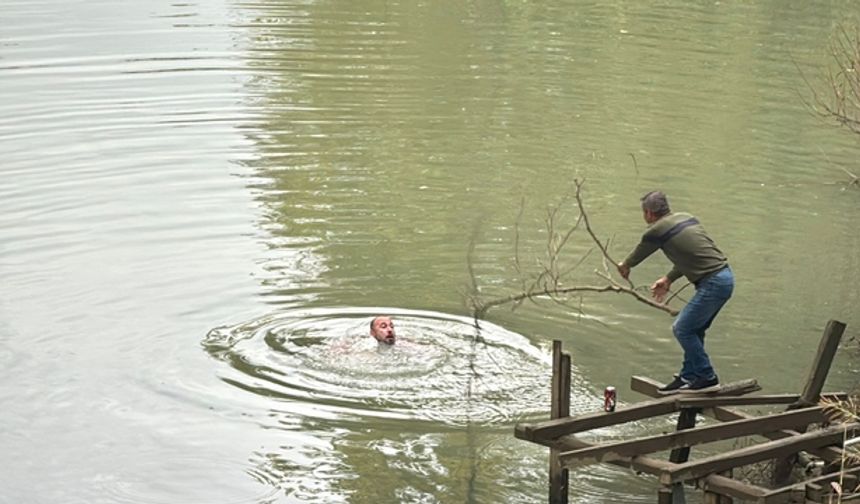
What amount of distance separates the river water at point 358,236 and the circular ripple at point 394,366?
3cm

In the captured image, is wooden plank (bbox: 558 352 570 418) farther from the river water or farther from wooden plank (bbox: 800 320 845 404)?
wooden plank (bbox: 800 320 845 404)

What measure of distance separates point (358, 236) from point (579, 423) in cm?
893

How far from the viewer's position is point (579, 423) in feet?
35.0

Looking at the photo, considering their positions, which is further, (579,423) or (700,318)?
(700,318)

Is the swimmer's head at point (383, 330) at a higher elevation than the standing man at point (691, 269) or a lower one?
lower

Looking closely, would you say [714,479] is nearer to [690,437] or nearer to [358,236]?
[690,437]

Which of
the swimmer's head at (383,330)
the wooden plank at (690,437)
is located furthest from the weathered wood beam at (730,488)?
the swimmer's head at (383,330)

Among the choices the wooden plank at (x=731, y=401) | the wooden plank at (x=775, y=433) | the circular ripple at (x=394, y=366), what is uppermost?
the wooden plank at (x=731, y=401)

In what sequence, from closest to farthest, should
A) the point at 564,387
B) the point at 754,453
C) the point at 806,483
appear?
the point at 806,483 → the point at 754,453 → the point at 564,387

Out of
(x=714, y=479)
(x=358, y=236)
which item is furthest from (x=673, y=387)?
(x=358, y=236)

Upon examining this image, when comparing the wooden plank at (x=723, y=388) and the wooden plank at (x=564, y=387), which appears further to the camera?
the wooden plank at (x=723, y=388)

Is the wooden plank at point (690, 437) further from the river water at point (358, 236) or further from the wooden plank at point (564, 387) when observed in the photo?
the river water at point (358, 236)

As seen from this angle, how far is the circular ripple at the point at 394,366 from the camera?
A: 13.8m

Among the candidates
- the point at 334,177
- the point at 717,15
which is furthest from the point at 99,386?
the point at 717,15
